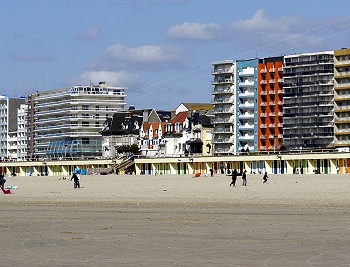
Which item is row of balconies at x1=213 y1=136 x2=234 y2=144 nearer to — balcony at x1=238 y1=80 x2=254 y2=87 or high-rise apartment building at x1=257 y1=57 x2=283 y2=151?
high-rise apartment building at x1=257 y1=57 x2=283 y2=151

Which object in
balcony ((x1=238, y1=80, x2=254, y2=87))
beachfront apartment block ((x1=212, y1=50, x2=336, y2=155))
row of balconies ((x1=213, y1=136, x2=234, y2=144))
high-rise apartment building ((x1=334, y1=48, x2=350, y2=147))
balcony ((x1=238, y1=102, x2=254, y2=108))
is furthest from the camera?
row of balconies ((x1=213, y1=136, x2=234, y2=144))

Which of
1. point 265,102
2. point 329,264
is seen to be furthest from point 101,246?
point 265,102

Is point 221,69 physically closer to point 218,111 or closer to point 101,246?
point 218,111

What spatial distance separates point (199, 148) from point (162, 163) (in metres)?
22.2

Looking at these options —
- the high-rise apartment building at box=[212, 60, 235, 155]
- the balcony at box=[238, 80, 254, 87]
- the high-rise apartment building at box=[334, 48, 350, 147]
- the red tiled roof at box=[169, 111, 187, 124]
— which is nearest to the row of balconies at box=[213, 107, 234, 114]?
the high-rise apartment building at box=[212, 60, 235, 155]

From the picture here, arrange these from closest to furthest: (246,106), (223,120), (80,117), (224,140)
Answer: (246,106) → (224,140) → (223,120) → (80,117)

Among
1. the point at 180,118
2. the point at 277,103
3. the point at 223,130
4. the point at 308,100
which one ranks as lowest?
the point at 223,130

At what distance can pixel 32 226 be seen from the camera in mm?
26641

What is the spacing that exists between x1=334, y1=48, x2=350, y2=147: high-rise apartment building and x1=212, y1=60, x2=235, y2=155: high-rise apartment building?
68.4 ft

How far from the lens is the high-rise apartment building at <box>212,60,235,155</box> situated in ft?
479

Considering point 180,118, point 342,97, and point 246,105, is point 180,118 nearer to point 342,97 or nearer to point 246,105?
point 246,105

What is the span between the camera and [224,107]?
5797 inches

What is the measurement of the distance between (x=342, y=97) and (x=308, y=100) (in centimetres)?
671

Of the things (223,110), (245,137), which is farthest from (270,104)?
(223,110)
